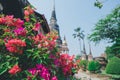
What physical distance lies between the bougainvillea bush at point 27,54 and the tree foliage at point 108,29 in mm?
49674

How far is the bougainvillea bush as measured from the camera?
262 inches

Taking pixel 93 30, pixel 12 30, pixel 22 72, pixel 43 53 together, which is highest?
pixel 93 30

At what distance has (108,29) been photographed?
58781 millimetres

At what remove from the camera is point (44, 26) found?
80.0 feet

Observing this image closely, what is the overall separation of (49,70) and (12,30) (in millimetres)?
1466

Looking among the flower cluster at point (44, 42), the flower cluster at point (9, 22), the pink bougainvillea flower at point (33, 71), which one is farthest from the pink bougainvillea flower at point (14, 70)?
the flower cluster at point (9, 22)

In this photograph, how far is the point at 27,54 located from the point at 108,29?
5308 cm

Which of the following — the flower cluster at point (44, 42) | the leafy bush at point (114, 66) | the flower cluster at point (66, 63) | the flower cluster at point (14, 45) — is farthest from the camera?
the leafy bush at point (114, 66)

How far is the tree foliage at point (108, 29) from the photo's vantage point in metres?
57.0

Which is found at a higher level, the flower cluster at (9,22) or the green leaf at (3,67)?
the flower cluster at (9,22)

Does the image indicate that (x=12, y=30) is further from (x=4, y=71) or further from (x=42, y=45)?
(x=4, y=71)

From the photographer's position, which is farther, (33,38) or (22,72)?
(33,38)

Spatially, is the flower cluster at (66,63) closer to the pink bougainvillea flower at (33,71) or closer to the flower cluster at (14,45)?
the pink bougainvillea flower at (33,71)

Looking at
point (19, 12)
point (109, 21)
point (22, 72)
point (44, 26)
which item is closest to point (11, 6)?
Answer: point (19, 12)
